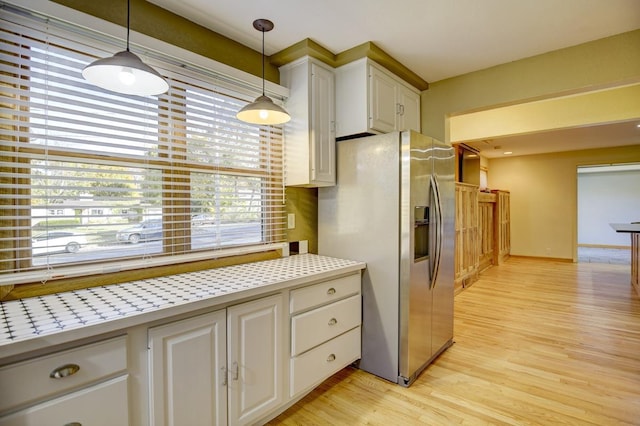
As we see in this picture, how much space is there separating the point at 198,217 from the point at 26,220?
2.81 ft

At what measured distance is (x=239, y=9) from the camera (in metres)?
2.00

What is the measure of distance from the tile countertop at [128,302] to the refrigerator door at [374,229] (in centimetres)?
35

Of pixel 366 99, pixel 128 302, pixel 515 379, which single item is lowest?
pixel 515 379

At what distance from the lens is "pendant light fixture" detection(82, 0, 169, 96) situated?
4.18 ft

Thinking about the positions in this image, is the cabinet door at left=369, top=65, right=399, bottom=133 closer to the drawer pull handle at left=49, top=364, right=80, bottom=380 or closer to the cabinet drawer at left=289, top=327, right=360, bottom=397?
the cabinet drawer at left=289, top=327, right=360, bottom=397

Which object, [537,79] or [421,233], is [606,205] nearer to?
[537,79]

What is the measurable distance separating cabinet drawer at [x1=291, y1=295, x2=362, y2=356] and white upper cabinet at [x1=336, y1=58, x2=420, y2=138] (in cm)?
137

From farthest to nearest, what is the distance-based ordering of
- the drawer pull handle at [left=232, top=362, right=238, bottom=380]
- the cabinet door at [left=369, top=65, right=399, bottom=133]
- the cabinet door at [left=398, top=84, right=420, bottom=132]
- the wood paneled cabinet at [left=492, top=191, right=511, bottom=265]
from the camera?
1. the wood paneled cabinet at [left=492, top=191, right=511, bottom=265]
2. the cabinet door at [left=398, top=84, right=420, bottom=132]
3. the cabinet door at [left=369, top=65, right=399, bottom=133]
4. the drawer pull handle at [left=232, top=362, right=238, bottom=380]

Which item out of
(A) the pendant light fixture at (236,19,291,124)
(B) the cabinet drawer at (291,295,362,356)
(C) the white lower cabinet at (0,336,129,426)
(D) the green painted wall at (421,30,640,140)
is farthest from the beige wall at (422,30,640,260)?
(C) the white lower cabinet at (0,336,129,426)

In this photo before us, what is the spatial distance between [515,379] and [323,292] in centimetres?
164

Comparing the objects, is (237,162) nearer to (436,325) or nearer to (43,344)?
(43,344)

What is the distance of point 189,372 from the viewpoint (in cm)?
148

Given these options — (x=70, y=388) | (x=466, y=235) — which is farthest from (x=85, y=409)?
(x=466, y=235)

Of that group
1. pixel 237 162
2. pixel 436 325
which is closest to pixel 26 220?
pixel 237 162
